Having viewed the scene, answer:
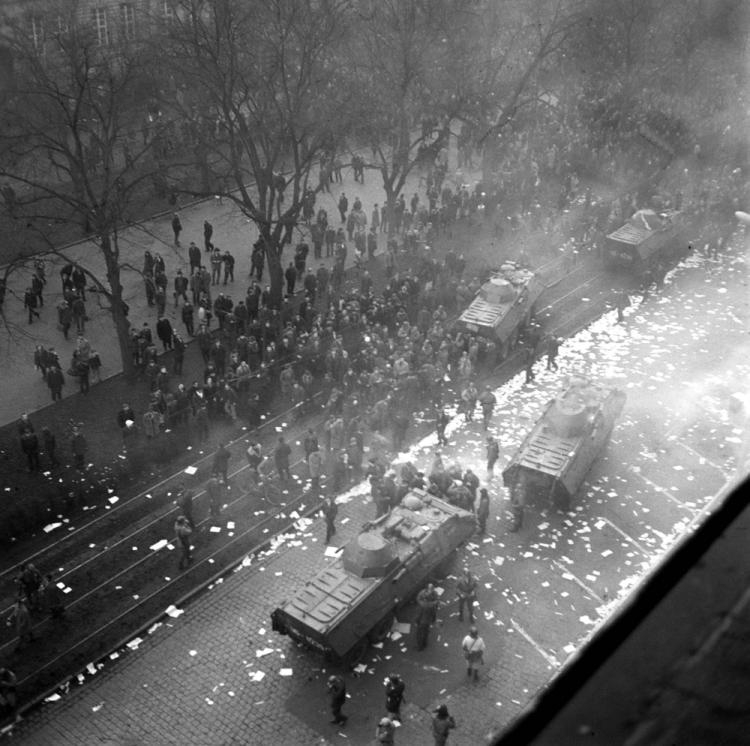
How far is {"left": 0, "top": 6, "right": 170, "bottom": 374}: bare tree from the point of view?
24984 mm

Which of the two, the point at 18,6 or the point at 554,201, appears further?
the point at 18,6

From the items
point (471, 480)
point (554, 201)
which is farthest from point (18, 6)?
point (471, 480)

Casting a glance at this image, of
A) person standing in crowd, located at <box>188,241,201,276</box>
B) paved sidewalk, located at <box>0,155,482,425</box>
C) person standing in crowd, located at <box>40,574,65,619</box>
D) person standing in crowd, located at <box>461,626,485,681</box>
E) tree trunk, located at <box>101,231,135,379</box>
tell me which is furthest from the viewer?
person standing in crowd, located at <box>188,241,201,276</box>

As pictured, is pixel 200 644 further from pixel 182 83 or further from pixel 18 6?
pixel 18 6

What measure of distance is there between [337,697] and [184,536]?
5.33m

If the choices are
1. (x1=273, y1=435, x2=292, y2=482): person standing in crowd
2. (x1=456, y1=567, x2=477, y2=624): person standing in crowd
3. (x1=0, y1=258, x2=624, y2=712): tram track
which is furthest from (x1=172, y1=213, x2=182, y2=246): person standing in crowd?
(x1=456, y1=567, x2=477, y2=624): person standing in crowd

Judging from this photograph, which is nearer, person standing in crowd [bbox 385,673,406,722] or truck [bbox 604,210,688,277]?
person standing in crowd [bbox 385,673,406,722]

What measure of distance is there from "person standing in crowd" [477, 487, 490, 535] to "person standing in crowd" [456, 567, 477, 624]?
2.43m

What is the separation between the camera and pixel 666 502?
20812 mm

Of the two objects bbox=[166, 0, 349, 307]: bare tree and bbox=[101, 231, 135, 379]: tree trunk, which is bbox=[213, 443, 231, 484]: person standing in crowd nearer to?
bbox=[101, 231, 135, 379]: tree trunk

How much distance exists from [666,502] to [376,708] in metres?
9.08

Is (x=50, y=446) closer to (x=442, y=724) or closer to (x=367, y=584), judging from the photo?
(x=367, y=584)

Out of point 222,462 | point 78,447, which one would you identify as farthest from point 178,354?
point 222,462

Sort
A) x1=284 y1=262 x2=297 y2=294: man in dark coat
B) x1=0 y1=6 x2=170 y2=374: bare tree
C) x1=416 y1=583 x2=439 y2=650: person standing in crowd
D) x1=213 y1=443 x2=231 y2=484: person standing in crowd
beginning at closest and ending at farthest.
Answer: x1=416 y1=583 x2=439 y2=650: person standing in crowd
x1=213 y1=443 x2=231 y2=484: person standing in crowd
x1=0 y1=6 x2=170 y2=374: bare tree
x1=284 y1=262 x2=297 y2=294: man in dark coat
